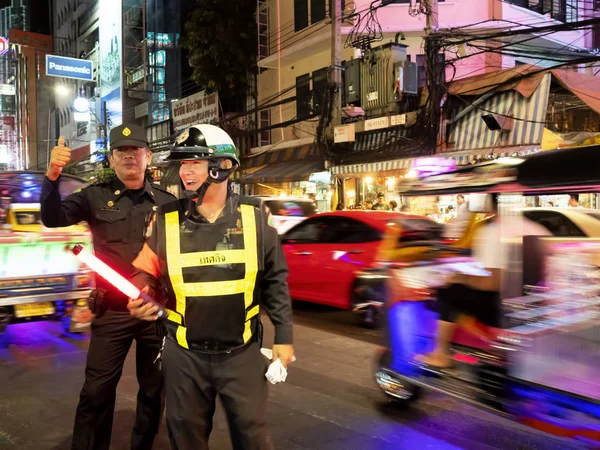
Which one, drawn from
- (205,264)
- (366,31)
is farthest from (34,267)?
(366,31)

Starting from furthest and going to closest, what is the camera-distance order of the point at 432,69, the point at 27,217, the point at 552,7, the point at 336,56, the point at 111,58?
the point at 111,58, the point at 552,7, the point at 336,56, the point at 432,69, the point at 27,217

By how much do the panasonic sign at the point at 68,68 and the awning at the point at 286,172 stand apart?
10251 mm

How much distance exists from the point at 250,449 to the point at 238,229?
0.95 m

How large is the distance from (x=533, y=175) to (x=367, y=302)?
4317 mm

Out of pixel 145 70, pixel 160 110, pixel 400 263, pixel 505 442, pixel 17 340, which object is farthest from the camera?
pixel 145 70

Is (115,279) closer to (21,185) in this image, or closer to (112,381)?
(112,381)

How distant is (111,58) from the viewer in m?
42.6

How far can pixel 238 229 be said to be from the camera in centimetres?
251

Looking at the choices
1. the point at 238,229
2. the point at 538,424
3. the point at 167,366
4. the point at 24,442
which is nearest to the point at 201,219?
the point at 238,229

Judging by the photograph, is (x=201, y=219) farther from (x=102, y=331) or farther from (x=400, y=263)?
(x=400, y=263)

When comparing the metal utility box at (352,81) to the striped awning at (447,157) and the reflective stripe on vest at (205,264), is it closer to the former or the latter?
the striped awning at (447,157)

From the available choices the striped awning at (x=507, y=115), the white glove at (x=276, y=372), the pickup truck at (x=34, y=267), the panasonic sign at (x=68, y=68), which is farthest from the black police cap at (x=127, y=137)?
the panasonic sign at (x=68, y=68)

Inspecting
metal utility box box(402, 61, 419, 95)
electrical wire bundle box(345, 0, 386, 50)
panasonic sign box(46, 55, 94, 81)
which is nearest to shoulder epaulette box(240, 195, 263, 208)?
metal utility box box(402, 61, 419, 95)

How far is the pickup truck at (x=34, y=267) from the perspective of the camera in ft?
21.1
